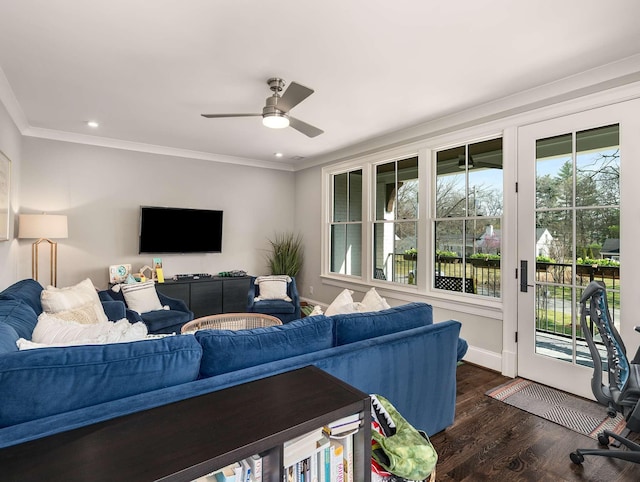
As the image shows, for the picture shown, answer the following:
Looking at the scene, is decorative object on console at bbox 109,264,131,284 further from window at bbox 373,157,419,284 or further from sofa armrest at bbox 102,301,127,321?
window at bbox 373,157,419,284

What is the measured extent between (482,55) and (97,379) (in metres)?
2.83

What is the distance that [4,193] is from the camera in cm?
315

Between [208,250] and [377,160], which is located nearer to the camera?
[377,160]

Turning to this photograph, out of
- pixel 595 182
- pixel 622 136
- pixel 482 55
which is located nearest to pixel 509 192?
pixel 595 182

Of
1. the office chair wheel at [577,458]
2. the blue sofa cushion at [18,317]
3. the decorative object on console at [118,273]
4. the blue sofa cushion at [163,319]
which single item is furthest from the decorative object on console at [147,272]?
the office chair wheel at [577,458]

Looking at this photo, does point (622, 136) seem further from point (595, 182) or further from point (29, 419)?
point (29, 419)

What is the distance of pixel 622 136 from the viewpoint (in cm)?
257

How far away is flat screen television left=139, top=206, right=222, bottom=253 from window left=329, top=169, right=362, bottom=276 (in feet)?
5.81

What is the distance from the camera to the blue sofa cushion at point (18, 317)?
177 cm

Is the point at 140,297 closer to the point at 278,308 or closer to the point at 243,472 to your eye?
the point at 278,308

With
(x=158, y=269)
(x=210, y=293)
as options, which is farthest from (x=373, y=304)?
(x=158, y=269)

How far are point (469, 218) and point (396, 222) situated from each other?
1.00 meters

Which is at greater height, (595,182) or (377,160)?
(377,160)

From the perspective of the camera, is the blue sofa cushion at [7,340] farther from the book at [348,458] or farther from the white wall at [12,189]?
the white wall at [12,189]
